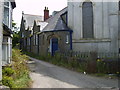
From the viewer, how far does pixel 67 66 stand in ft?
45.5

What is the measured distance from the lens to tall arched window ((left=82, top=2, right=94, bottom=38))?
16.4 meters

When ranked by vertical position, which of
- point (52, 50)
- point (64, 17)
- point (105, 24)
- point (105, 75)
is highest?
point (64, 17)

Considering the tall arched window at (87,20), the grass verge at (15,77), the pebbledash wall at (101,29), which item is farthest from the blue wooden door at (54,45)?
the grass verge at (15,77)

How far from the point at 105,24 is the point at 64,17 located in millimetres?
6045

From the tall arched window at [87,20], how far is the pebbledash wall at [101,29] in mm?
332

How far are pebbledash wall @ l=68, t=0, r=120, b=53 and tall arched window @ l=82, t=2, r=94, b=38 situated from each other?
332mm

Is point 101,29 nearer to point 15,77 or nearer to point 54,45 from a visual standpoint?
point 54,45

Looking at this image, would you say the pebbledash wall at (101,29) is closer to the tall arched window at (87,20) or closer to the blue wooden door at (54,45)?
the tall arched window at (87,20)

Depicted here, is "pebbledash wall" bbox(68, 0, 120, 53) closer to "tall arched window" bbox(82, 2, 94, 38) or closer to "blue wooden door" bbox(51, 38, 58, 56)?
"tall arched window" bbox(82, 2, 94, 38)

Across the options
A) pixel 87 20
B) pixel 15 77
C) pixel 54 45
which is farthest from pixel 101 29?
pixel 15 77

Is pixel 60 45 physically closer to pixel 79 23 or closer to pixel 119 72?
pixel 79 23

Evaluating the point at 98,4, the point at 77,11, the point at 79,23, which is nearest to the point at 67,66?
the point at 79,23

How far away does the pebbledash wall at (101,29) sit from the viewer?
15.8 m

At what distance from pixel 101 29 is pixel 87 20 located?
191 centimetres
